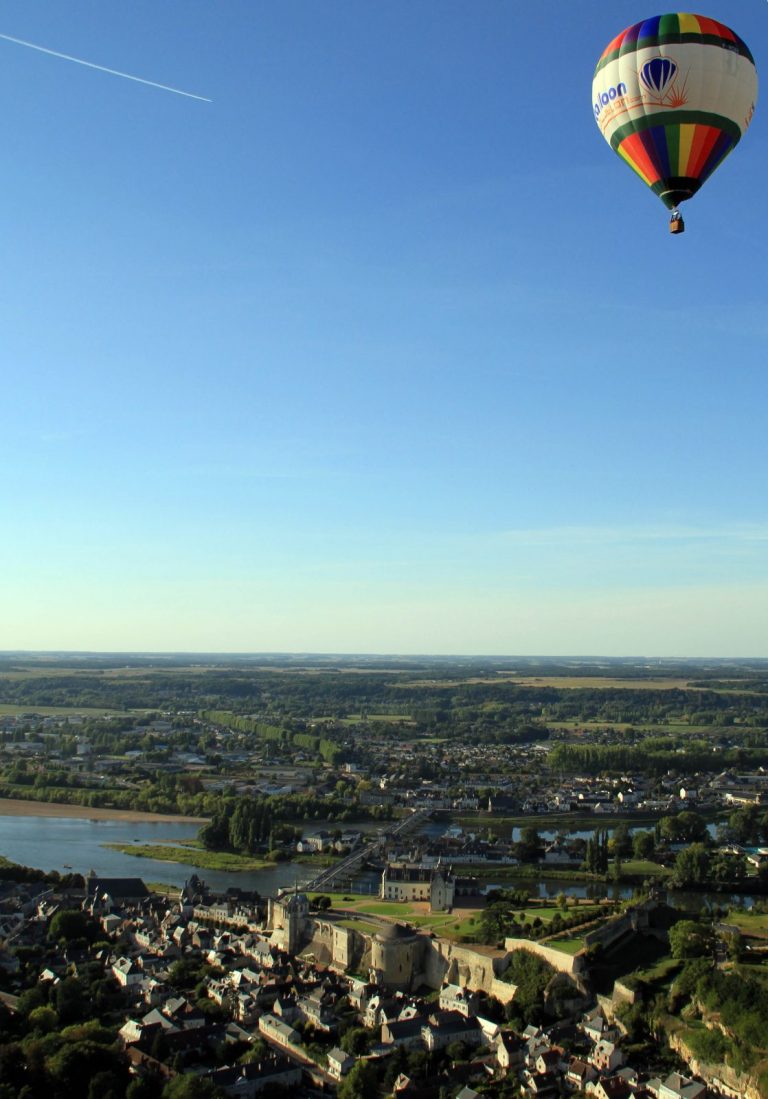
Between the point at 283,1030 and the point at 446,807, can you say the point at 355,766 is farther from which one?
the point at 283,1030

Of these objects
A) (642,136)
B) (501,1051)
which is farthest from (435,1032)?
(642,136)

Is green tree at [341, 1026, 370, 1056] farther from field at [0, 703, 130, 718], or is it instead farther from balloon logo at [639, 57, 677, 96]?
field at [0, 703, 130, 718]

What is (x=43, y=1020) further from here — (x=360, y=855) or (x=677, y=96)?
(x=677, y=96)

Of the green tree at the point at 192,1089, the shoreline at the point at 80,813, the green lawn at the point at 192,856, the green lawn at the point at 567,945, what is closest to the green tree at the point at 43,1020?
the green tree at the point at 192,1089

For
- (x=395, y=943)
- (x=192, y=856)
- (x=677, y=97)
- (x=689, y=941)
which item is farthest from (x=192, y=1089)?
(x=192, y=856)

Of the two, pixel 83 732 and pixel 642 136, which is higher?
pixel 642 136

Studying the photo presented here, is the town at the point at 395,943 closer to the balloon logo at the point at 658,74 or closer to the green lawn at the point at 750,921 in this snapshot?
the green lawn at the point at 750,921

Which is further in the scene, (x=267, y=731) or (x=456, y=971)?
(x=267, y=731)
